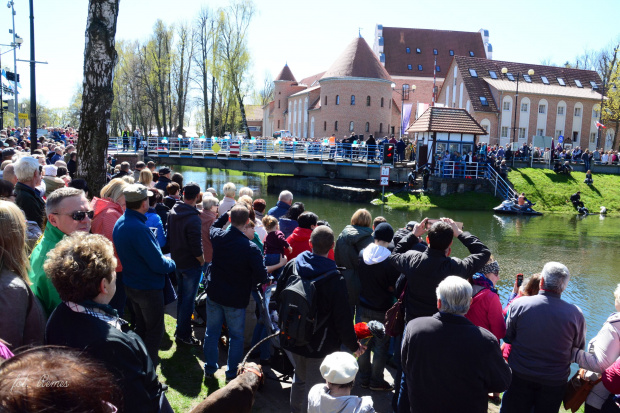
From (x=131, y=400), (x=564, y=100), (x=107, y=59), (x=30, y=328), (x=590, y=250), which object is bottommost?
(x=590, y=250)

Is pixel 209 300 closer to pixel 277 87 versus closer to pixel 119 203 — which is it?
pixel 119 203

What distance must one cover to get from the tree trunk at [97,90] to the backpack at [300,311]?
217 inches

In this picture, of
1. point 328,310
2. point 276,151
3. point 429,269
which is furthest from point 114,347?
point 276,151

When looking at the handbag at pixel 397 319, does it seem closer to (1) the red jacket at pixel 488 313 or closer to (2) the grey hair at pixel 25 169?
(1) the red jacket at pixel 488 313

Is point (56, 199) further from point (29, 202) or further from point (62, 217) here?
point (29, 202)

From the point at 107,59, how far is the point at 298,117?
68335 mm

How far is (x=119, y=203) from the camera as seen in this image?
549cm

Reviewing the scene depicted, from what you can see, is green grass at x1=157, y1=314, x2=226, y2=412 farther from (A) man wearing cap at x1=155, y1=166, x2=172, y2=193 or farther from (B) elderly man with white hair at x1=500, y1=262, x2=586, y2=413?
(A) man wearing cap at x1=155, y1=166, x2=172, y2=193

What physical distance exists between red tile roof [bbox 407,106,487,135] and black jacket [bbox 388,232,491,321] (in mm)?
29098

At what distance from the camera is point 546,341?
3.95 m

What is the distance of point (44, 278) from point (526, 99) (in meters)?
57.0

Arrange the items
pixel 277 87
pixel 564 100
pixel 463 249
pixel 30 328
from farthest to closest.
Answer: pixel 277 87, pixel 564 100, pixel 463 249, pixel 30 328

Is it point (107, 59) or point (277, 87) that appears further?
point (277, 87)

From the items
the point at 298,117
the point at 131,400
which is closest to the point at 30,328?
the point at 131,400
